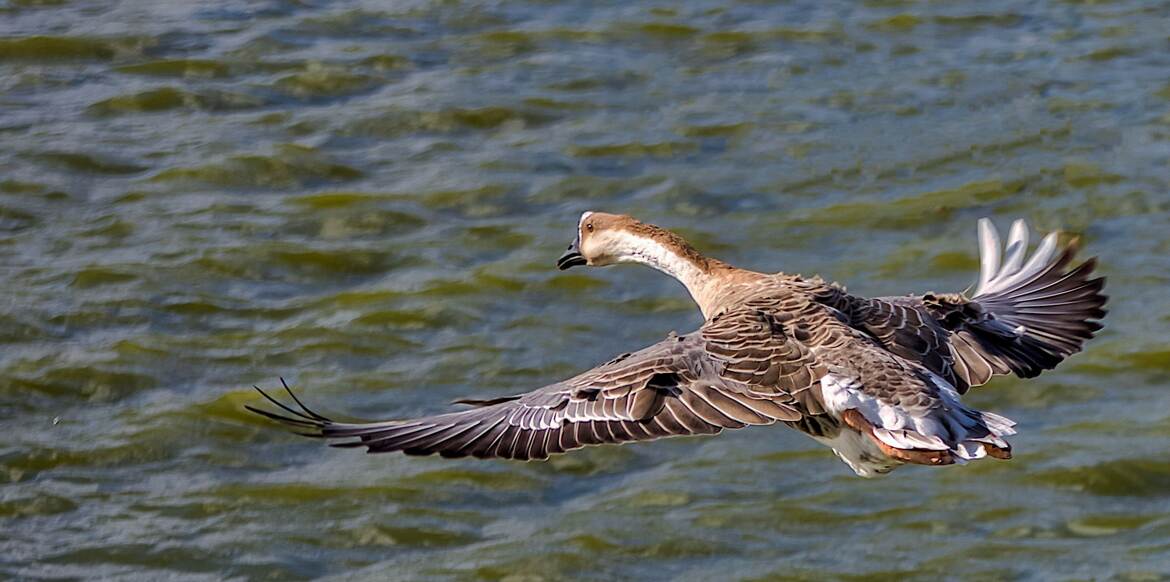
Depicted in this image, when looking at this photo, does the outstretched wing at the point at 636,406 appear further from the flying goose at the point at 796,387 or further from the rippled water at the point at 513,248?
the rippled water at the point at 513,248

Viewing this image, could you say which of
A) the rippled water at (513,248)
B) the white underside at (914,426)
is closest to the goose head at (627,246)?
the rippled water at (513,248)

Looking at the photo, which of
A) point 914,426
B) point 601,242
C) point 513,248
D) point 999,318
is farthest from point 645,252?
point 513,248

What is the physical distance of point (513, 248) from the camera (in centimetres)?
1257

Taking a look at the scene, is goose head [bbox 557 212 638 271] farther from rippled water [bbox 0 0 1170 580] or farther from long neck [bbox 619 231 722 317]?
rippled water [bbox 0 0 1170 580]

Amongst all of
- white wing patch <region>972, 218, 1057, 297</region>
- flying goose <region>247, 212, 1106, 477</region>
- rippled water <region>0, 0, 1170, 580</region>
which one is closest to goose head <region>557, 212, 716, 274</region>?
flying goose <region>247, 212, 1106, 477</region>

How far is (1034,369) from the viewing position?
820cm

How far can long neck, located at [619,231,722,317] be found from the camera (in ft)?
29.1

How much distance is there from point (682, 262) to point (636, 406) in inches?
73.0

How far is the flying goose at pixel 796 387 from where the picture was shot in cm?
712

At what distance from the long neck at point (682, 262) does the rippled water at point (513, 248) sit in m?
1.53

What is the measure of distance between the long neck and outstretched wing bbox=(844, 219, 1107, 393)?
35.4 inches

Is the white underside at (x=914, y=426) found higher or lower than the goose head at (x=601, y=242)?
lower

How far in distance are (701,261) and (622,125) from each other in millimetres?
5408

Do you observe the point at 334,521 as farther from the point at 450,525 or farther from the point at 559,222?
the point at 559,222
